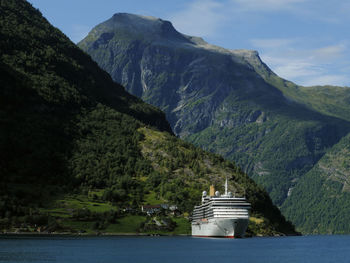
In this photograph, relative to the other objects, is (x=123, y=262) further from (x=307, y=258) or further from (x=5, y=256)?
(x=307, y=258)

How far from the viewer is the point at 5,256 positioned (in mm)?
158875

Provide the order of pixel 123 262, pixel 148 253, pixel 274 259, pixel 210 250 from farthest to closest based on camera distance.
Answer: pixel 210 250
pixel 148 253
pixel 274 259
pixel 123 262

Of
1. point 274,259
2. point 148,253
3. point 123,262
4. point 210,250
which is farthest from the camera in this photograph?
point 210,250

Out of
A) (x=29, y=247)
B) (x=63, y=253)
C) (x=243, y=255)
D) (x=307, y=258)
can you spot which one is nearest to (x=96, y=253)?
(x=63, y=253)

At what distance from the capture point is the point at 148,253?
606ft

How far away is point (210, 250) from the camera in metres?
197

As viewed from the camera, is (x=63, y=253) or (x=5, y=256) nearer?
(x=5, y=256)

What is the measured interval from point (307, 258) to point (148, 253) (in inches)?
1910

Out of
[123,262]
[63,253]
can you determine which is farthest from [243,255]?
[63,253]

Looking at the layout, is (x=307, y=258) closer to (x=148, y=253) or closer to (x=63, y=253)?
(x=148, y=253)

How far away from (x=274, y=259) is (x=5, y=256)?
74.6 m

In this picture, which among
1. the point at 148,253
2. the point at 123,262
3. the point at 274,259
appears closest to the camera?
the point at 123,262

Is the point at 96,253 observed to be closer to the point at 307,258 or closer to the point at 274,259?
the point at 274,259

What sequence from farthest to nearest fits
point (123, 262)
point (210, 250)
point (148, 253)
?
point (210, 250), point (148, 253), point (123, 262)
